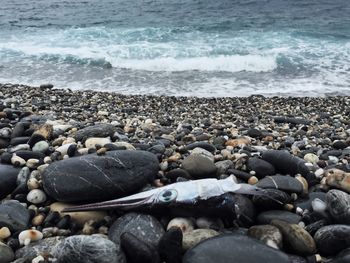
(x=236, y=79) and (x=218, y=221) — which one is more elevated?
Answer: (x=218, y=221)

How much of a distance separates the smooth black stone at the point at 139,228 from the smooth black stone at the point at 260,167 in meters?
1.35

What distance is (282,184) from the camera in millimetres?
3732

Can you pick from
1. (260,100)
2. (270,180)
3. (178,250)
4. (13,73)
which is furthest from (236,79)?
(178,250)

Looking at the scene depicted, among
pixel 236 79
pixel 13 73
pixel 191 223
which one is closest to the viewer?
pixel 191 223

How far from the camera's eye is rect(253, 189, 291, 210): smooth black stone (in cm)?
349

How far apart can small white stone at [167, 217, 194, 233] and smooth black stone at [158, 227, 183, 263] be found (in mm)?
330

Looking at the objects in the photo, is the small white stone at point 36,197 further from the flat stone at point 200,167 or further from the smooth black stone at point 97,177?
the flat stone at point 200,167

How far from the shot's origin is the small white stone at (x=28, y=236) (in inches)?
122

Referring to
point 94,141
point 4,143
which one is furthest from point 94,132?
point 4,143

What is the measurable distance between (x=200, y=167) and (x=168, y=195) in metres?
0.79

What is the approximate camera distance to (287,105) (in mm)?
10289

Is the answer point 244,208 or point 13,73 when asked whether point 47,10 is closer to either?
point 13,73

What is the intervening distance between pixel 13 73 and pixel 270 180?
13.7 metres

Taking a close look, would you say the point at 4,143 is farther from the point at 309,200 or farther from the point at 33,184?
the point at 309,200
